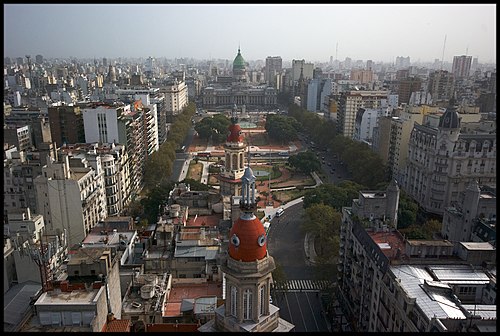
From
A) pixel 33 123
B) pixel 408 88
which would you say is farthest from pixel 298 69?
pixel 33 123

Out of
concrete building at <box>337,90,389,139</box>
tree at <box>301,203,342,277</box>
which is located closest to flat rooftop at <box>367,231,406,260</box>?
tree at <box>301,203,342,277</box>

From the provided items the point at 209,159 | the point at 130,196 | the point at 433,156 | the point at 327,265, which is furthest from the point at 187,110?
the point at 327,265

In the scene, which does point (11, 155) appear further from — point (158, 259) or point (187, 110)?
point (187, 110)

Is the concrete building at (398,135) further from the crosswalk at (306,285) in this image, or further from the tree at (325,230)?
the crosswalk at (306,285)

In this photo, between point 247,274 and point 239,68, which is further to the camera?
point 239,68

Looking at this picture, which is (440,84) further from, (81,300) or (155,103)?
(81,300)

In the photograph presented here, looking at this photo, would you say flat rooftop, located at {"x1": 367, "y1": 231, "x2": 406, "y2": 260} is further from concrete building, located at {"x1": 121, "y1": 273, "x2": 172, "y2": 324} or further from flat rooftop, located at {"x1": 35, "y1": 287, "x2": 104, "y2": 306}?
flat rooftop, located at {"x1": 35, "y1": 287, "x2": 104, "y2": 306}
